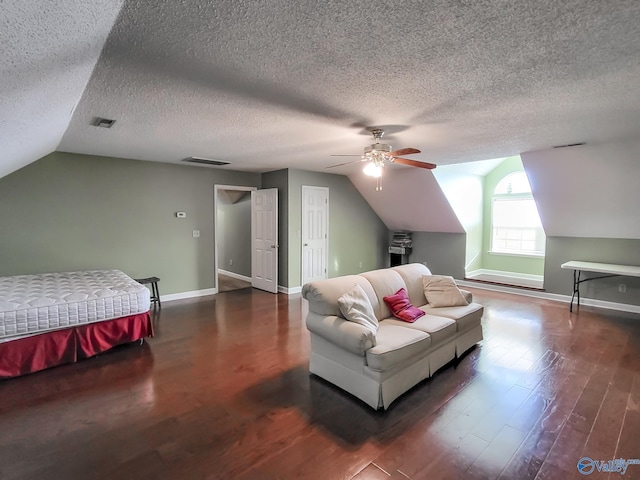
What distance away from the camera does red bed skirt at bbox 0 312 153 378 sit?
2988 mm

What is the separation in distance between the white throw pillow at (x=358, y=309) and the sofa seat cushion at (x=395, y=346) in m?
0.12

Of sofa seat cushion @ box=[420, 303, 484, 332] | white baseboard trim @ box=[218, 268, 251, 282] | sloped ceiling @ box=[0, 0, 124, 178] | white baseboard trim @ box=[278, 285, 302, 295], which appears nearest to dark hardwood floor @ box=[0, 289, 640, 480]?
sofa seat cushion @ box=[420, 303, 484, 332]

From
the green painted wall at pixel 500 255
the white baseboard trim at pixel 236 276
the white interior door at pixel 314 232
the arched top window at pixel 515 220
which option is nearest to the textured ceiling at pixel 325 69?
the white interior door at pixel 314 232

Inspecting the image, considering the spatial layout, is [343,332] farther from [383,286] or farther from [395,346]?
[383,286]

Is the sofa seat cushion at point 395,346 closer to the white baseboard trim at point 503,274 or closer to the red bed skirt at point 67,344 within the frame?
the red bed skirt at point 67,344

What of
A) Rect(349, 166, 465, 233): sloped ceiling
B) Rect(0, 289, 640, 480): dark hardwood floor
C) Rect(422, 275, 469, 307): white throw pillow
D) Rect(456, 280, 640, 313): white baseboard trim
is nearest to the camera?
Rect(0, 289, 640, 480): dark hardwood floor

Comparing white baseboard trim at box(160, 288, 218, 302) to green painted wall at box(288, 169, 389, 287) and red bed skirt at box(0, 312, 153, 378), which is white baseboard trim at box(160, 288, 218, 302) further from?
red bed skirt at box(0, 312, 153, 378)

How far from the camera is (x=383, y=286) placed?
11.2ft

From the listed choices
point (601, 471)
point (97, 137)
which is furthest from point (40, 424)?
point (601, 471)

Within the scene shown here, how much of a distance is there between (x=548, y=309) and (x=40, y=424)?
255 inches

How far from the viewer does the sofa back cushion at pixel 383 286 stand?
3.25m

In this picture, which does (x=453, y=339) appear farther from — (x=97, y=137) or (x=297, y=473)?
(x=97, y=137)

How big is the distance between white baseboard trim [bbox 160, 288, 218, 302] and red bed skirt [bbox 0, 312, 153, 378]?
191 cm

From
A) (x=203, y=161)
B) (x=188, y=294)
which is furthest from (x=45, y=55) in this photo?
(x=188, y=294)
